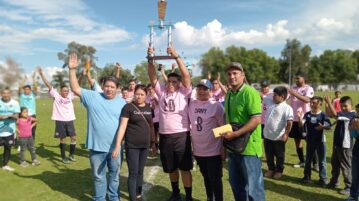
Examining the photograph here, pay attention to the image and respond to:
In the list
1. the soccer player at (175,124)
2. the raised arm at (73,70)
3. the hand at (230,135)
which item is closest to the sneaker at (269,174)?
the soccer player at (175,124)

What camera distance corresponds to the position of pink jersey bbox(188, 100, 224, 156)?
4832mm

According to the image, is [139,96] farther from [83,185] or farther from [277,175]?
[277,175]

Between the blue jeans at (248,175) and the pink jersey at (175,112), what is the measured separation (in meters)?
1.14

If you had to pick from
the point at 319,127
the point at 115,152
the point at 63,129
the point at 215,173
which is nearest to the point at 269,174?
the point at 319,127

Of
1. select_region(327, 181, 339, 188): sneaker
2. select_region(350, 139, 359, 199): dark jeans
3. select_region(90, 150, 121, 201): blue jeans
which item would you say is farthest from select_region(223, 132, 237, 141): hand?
select_region(327, 181, 339, 188): sneaker

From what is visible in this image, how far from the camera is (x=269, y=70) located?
91000 millimetres

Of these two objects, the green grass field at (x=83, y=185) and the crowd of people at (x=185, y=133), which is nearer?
the crowd of people at (x=185, y=133)

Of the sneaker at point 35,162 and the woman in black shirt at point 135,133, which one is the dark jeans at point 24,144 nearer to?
the sneaker at point 35,162

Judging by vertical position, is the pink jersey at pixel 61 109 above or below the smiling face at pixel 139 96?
below

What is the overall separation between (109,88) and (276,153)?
3964 millimetres

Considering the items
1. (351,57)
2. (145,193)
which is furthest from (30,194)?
(351,57)

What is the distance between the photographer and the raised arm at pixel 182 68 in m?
4.72

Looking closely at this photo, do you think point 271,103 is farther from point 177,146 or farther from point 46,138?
point 46,138

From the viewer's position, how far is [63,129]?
8555mm
